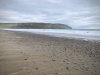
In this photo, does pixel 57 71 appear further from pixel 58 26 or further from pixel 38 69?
pixel 58 26

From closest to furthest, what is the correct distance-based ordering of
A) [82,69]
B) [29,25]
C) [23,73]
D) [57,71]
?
[23,73], [57,71], [82,69], [29,25]

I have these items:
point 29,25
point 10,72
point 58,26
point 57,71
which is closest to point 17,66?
point 10,72

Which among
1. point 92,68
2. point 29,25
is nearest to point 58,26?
point 29,25

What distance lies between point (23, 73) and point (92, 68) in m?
2.99

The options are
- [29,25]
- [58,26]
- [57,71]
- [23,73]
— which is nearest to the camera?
[23,73]

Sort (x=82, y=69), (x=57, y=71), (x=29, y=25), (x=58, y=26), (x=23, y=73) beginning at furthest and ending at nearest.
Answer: (x=58, y=26) → (x=29, y=25) → (x=82, y=69) → (x=57, y=71) → (x=23, y=73)

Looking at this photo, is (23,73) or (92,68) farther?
(92,68)

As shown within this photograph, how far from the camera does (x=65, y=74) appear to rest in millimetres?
4270

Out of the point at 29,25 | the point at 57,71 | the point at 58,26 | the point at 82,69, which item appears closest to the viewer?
the point at 57,71

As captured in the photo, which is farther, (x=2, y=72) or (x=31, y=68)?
(x=31, y=68)

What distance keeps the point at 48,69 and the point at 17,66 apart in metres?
1.35

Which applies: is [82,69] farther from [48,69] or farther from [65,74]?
[48,69]

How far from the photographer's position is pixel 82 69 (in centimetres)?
488

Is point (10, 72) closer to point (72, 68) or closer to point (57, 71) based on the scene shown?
point (57, 71)
